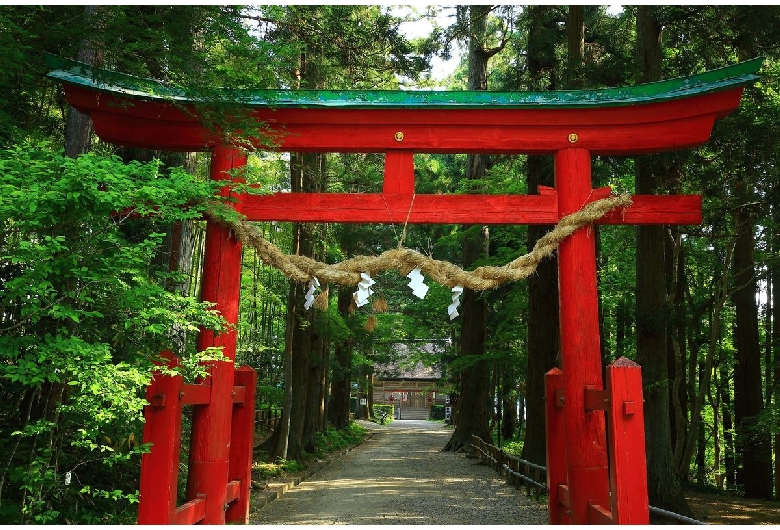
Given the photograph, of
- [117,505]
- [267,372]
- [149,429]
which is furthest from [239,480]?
[267,372]

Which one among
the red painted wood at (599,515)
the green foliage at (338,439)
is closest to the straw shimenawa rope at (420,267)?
the red painted wood at (599,515)

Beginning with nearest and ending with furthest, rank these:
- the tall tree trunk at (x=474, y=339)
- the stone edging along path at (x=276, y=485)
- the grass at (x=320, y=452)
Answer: the stone edging along path at (x=276, y=485) → the grass at (x=320, y=452) → the tall tree trunk at (x=474, y=339)

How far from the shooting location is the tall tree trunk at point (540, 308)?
40.5 ft

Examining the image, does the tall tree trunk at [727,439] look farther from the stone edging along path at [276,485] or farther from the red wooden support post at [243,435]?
the red wooden support post at [243,435]

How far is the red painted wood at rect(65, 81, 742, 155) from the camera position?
6605 mm

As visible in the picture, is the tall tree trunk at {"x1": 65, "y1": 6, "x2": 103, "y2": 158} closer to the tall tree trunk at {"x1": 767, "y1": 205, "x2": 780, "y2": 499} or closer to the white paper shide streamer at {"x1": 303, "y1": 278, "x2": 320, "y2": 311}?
the white paper shide streamer at {"x1": 303, "y1": 278, "x2": 320, "y2": 311}

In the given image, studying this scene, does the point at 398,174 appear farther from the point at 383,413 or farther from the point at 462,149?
the point at 383,413

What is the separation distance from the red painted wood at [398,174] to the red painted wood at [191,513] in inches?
137

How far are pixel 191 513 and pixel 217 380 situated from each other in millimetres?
1282

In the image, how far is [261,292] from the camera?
18891 mm

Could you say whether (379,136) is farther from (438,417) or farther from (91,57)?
(438,417)

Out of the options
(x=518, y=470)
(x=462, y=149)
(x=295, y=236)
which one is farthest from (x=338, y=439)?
(x=462, y=149)

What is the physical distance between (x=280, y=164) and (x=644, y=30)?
9287 mm

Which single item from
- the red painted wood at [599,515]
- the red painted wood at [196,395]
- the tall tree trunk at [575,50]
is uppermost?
the tall tree trunk at [575,50]
